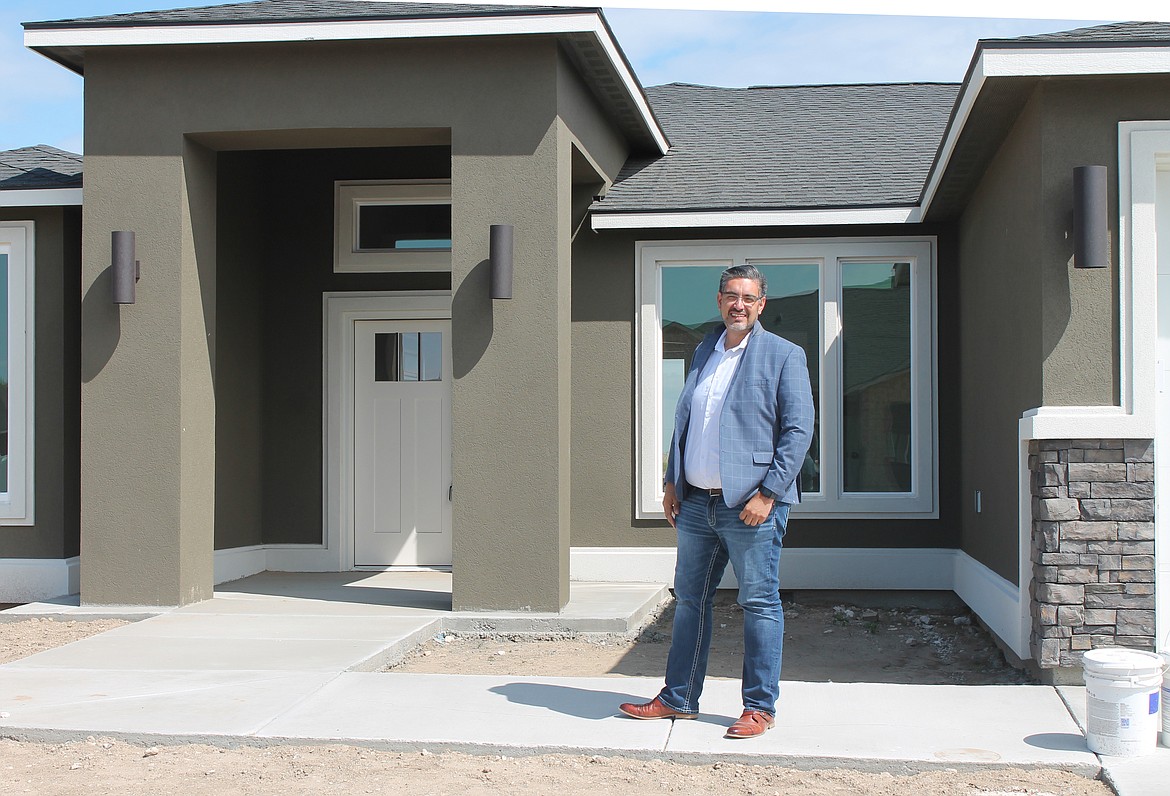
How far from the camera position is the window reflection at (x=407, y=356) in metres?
9.55

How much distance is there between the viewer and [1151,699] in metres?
4.30

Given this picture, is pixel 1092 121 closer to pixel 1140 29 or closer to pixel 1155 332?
pixel 1140 29

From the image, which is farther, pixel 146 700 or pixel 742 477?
pixel 146 700

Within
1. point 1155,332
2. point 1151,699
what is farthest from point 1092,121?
point 1151,699

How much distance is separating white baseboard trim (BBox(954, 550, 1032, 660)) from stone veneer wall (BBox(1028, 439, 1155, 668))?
42 centimetres

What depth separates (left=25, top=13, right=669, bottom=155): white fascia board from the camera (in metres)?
6.97

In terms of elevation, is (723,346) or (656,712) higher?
(723,346)

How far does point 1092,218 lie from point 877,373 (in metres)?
3.76

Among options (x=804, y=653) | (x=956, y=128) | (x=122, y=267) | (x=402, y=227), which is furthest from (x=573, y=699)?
(x=402, y=227)

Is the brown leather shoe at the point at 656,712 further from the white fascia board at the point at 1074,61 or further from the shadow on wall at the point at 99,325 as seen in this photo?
the shadow on wall at the point at 99,325

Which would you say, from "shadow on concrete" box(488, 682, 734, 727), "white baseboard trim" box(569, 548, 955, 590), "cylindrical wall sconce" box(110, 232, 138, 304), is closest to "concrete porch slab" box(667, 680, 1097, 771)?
"shadow on concrete" box(488, 682, 734, 727)

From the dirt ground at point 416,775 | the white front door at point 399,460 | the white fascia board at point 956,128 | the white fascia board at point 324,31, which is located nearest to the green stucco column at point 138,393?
the white fascia board at point 324,31

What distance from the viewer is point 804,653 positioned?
23.7ft

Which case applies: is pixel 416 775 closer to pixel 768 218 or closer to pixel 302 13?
pixel 302 13
